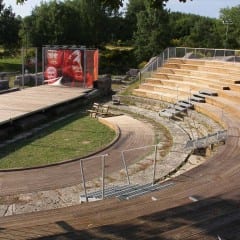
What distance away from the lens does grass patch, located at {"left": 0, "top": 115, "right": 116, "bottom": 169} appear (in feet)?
58.3

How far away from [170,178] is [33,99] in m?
15.2

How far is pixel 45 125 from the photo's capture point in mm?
24406

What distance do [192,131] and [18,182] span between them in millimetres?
9890

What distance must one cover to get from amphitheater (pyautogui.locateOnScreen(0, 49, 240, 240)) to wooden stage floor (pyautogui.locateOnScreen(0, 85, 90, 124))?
344 centimetres

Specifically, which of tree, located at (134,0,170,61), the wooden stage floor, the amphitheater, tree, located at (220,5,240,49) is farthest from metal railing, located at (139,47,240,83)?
tree, located at (220,5,240,49)

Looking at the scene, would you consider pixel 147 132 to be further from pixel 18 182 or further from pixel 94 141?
pixel 18 182

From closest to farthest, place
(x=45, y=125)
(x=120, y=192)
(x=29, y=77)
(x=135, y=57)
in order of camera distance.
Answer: (x=120, y=192) → (x=45, y=125) → (x=29, y=77) → (x=135, y=57)

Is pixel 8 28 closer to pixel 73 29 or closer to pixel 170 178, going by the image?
pixel 73 29

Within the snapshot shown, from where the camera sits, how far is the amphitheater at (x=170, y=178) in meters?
8.37

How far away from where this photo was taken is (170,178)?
47.4ft

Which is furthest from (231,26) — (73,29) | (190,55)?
(190,55)

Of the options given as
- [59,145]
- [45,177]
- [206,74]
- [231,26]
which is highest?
[231,26]

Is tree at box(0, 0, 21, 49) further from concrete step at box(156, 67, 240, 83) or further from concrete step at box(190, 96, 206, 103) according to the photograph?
concrete step at box(190, 96, 206, 103)

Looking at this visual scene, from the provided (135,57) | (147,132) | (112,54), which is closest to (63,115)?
(147,132)
